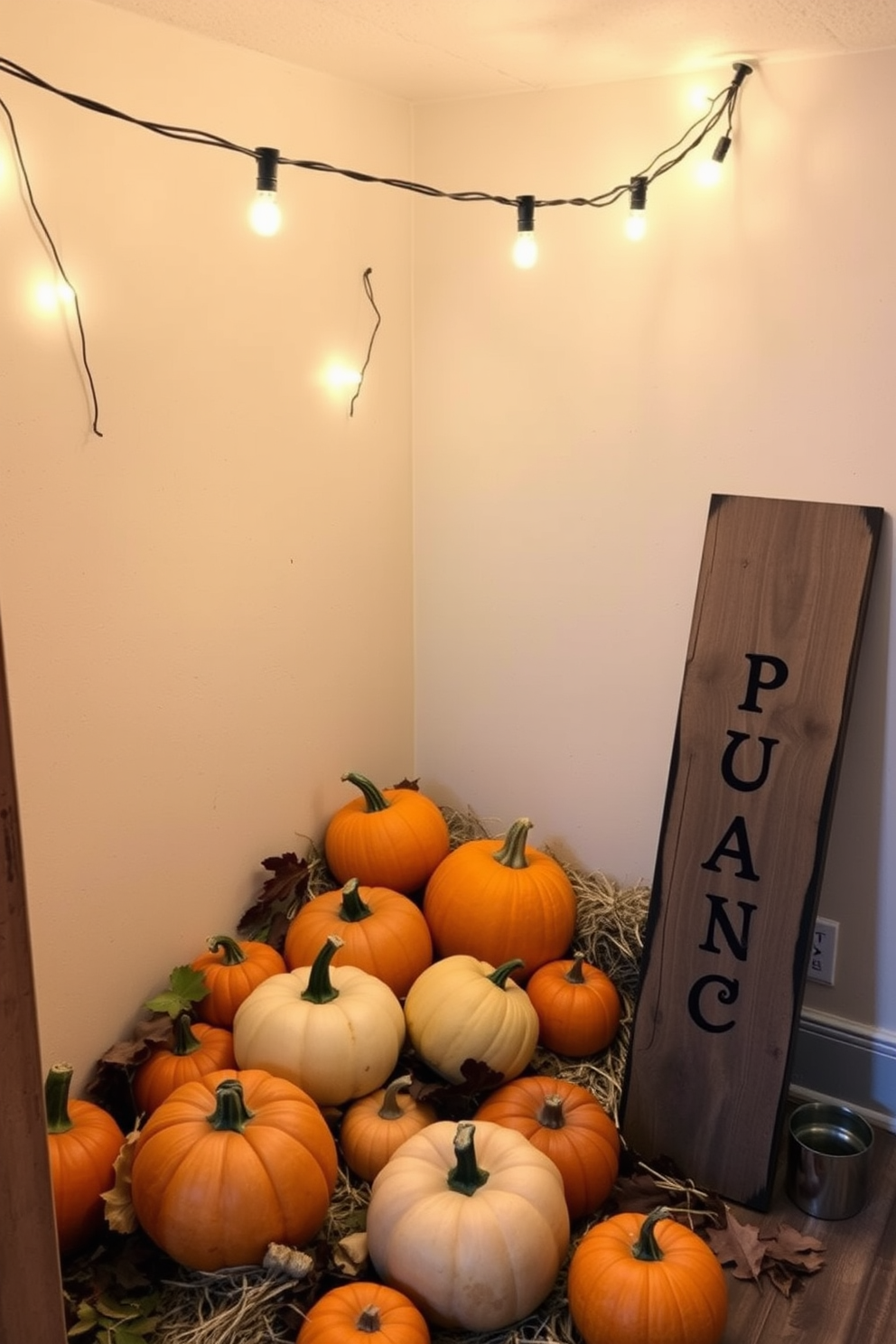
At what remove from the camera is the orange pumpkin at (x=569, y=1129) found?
205 cm

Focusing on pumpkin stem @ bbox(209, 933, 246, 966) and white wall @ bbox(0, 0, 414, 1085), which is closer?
white wall @ bbox(0, 0, 414, 1085)

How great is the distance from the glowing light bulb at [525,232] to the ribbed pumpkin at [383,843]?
1148 millimetres

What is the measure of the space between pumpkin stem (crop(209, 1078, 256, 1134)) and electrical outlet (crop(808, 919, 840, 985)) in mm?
1201

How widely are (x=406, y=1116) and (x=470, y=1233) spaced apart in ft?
1.21

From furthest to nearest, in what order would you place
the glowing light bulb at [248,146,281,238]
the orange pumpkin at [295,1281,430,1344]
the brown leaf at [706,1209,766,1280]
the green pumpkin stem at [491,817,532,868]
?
the green pumpkin stem at [491,817,532,868], the brown leaf at [706,1209,766,1280], the glowing light bulb at [248,146,281,238], the orange pumpkin at [295,1281,430,1344]

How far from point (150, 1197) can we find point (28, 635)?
0.93 metres

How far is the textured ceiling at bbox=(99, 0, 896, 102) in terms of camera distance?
6.06 feet

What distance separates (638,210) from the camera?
2.32 metres

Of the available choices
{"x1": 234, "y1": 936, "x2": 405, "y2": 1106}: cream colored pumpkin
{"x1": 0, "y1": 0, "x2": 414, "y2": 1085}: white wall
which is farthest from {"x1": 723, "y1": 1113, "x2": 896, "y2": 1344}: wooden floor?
{"x1": 0, "y1": 0, "x2": 414, "y2": 1085}: white wall

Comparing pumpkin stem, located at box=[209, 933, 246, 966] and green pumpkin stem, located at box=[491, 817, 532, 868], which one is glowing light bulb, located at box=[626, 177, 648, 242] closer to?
green pumpkin stem, located at box=[491, 817, 532, 868]

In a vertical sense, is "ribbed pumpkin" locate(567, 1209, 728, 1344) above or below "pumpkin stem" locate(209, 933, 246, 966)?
below

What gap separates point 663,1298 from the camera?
177 centimetres

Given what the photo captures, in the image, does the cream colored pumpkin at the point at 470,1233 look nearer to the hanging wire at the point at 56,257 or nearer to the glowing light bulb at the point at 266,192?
the hanging wire at the point at 56,257

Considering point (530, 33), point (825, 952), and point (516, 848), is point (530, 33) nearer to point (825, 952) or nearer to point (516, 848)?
point (516, 848)
